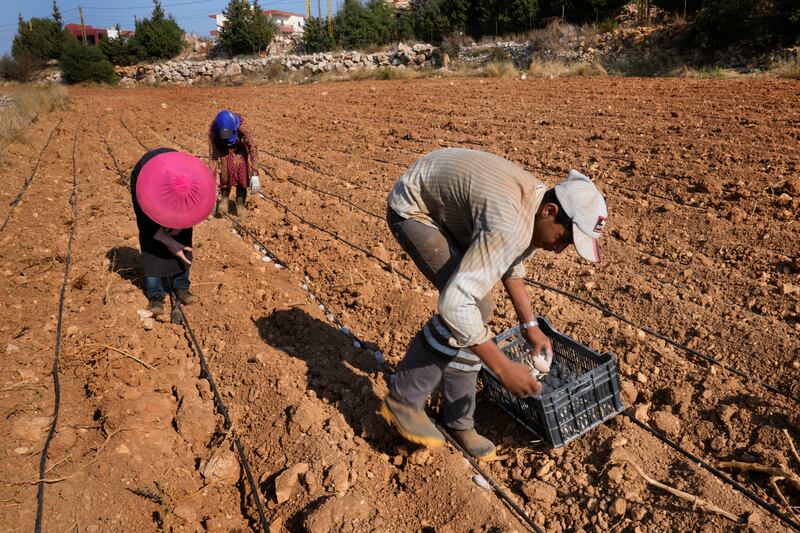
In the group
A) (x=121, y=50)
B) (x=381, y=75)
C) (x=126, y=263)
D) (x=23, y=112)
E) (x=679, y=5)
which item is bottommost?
(x=126, y=263)

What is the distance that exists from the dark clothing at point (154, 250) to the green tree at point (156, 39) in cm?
3799

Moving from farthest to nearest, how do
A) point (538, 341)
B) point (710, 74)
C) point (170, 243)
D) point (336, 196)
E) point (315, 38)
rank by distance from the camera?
point (315, 38)
point (710, 74)
point (336, 196)
point (170, 243)
point (538, 341)

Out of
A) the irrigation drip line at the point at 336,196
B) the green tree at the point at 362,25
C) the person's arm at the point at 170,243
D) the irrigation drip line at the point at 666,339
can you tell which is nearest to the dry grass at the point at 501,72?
the irrigation drip line at the point at 336,196

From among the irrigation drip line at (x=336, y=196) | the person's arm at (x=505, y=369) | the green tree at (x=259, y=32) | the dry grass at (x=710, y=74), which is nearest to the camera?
the person's arm at (x=505, y=369)

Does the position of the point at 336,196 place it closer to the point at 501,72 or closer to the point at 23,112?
the point at 23,112

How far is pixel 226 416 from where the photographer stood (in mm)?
3307

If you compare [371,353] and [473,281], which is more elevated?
[473,281]

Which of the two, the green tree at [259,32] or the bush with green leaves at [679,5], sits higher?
the green tree at [259,32]

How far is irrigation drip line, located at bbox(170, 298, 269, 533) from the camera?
8.88 feet

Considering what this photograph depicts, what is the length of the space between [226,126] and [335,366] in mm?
3112

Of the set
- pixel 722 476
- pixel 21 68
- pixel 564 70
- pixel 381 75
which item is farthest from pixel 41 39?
pixel 722 476

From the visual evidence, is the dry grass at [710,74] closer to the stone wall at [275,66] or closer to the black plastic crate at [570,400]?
the black plastic crate at [570,400]

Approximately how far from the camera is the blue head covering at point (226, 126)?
5.78 meters

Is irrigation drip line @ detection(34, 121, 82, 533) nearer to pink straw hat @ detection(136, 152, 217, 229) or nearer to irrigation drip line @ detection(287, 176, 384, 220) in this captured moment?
pink straw hat @ detection(136, 152, 217, 229)
